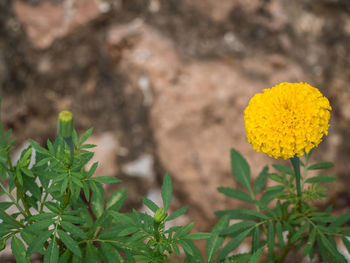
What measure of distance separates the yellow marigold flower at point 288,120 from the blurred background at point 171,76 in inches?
50.5

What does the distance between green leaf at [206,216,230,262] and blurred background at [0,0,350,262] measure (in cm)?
85

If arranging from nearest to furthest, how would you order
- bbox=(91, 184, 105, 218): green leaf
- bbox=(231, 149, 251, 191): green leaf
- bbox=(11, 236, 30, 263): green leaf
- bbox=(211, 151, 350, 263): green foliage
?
bbox=(11, 236, 30, 263): green leaf → bbox=(211, 151, 350, 263): green foliage → bbox=(91, 184, 105, 218): green leaf → bbox=(231, 149, 251, 191): green leaf

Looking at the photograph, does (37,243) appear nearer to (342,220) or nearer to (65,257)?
(65,257)

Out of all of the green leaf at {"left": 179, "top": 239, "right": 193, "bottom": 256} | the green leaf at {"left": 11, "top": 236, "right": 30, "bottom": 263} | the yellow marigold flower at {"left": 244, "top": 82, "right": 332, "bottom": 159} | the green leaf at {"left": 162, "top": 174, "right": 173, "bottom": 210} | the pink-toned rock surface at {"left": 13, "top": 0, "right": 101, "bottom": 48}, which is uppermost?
the pink-toned rock surface at {"left": 13, "top": 0, "right": 101, "bottom": 48}

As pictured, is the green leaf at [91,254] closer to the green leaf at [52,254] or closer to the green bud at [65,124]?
the green leaf at [52,254]

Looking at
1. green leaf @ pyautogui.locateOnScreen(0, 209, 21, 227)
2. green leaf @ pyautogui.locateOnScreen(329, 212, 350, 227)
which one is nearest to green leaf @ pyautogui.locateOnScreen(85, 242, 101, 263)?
green leaf @ pyautogui.locateOnScreen(0, 209, 21, 227)

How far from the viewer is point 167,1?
125 inches

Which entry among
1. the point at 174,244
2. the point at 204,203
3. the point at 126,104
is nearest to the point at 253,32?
the point at 126,104

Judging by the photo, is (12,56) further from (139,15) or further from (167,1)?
(167,1)

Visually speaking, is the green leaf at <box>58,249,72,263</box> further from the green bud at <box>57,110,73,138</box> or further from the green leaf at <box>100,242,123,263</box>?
the green bud at <box>57,110,73,138</box>

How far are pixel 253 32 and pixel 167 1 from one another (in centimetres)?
69

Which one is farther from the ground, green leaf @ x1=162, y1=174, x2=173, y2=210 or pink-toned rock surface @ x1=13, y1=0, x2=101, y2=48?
pink-toned rock surface @ x1=13, y1=0, x2=101, y2=48

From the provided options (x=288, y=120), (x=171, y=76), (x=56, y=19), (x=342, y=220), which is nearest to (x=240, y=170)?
(x=342, y=220)

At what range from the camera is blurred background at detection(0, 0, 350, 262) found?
2.82 m
